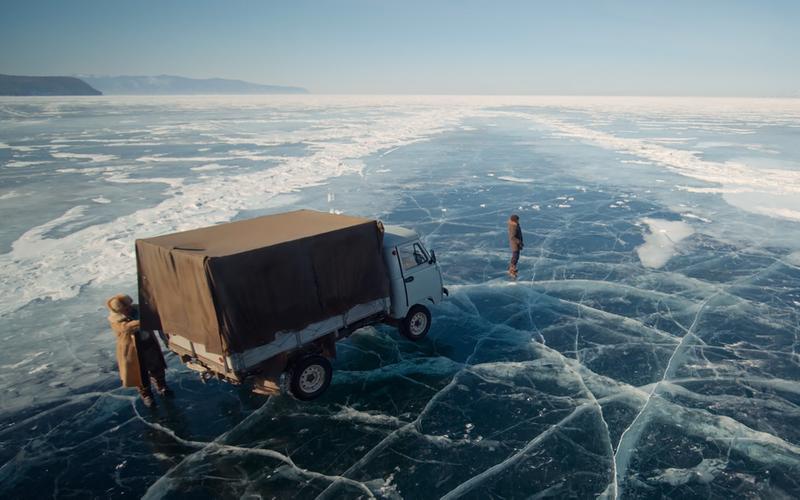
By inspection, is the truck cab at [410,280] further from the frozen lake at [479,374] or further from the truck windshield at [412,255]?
the frozen lake at [479,374]

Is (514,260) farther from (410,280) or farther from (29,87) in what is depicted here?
(29,87)

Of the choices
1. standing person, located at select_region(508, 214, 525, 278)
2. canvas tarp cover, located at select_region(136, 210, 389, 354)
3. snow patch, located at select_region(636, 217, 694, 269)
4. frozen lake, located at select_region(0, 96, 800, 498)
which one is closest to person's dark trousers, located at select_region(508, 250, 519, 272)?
standing person, located at select_region(508, 214, 525, 278)

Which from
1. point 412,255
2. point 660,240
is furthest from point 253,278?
point 660,240

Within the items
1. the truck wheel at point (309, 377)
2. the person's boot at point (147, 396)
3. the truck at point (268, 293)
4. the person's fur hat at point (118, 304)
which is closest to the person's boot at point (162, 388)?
the person's boot at point (147, 396)

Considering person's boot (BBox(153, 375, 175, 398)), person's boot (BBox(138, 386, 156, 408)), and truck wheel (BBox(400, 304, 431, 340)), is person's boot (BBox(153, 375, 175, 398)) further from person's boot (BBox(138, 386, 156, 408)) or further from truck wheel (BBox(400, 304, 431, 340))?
truck wheel (BBox(400, 304, 431, 340))

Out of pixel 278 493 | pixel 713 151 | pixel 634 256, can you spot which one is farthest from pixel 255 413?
pixel 713 151
